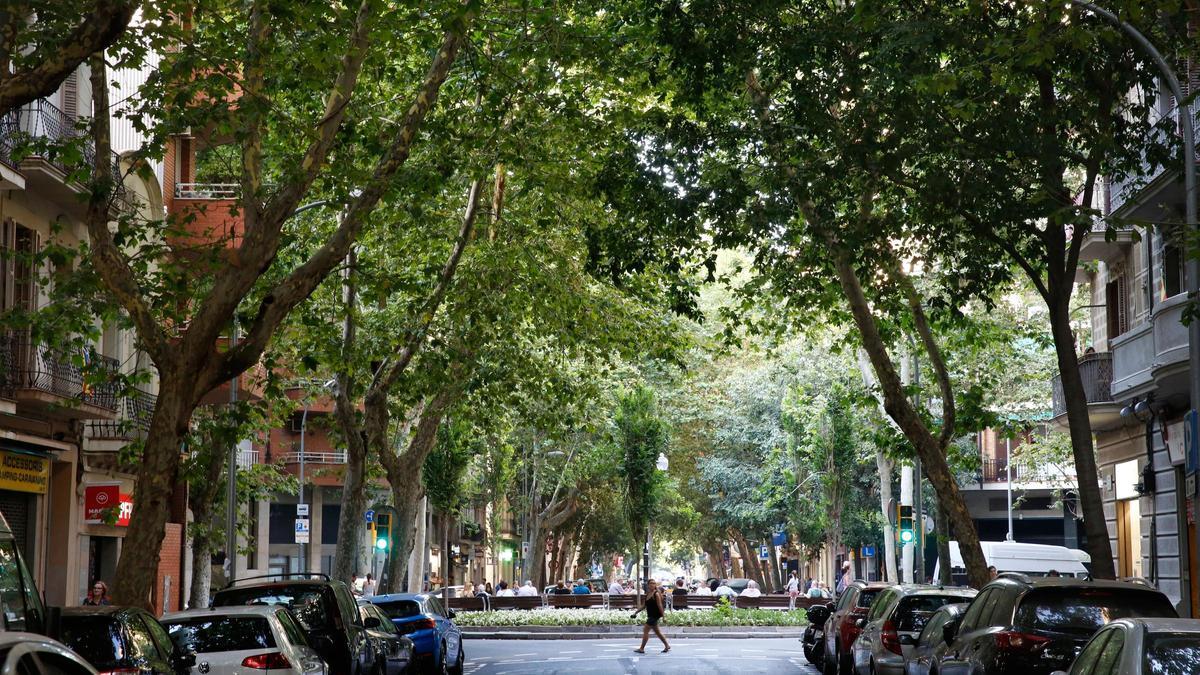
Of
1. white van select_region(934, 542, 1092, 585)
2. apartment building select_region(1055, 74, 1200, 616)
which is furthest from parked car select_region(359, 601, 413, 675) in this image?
white van select_region(934, 542, 1092, 585)

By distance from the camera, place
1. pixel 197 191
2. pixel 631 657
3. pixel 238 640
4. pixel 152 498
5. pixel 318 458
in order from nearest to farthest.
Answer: pixel 238 640 → pixel 152 498 → pixel 631 657 → pixel 197 191 → pixel 318 458

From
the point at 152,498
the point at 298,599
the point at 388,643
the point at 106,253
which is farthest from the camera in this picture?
the point at 388,643

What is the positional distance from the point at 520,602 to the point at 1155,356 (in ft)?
95.8

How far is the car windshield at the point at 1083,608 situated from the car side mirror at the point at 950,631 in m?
1.81

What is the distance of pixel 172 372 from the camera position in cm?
1585

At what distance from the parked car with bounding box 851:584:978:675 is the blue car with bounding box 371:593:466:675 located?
6.27 m

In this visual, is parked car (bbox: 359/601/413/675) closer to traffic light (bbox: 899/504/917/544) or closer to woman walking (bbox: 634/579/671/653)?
woman walking (bbox: 634/579/671/653)

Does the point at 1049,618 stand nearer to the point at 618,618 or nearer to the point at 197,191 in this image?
the point at 197,191

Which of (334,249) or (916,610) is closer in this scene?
(334,249)

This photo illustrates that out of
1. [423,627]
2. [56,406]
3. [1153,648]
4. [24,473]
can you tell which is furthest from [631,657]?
[1153,648]

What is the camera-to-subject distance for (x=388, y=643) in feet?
64.3

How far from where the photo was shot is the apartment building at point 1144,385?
22.3m

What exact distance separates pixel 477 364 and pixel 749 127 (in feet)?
35.1

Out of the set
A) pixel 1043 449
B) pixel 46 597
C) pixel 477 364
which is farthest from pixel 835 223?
pixel 1043 449
